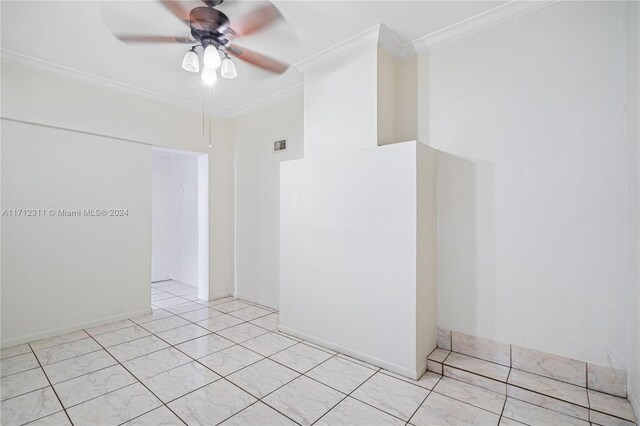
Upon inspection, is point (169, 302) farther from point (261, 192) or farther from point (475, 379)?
point (475, 379)

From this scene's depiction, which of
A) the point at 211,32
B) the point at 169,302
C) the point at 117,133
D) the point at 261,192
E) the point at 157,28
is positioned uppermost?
the point at 157,28

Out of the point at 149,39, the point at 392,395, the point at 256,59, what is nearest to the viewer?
the point at 392,395

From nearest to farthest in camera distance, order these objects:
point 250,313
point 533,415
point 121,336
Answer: point 533,415
point 121,336
point 250,313

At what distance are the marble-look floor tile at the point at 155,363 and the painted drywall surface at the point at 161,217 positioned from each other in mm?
3506

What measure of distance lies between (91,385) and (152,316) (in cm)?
160

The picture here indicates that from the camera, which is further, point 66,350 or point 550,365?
point 66,350

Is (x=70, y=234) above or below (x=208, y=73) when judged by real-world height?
below

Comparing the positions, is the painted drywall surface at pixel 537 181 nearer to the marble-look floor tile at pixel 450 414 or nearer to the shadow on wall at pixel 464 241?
the shadow on wall at pixel 464 241

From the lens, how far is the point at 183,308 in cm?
409

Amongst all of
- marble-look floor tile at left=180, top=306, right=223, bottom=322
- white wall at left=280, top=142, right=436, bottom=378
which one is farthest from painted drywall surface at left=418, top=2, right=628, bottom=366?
marble-look floor tile at left=180, top=306, right=223, bottom=322

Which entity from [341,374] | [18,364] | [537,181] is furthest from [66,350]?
[537,181]

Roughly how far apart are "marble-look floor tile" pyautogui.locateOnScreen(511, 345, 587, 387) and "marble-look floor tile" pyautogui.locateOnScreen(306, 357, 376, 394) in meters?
1.09

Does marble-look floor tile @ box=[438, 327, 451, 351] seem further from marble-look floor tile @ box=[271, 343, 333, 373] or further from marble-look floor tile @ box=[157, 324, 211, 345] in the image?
marble-look floor tile @ box=[157, 324, 211, 345]

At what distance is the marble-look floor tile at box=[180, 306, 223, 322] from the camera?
12.1 feet
